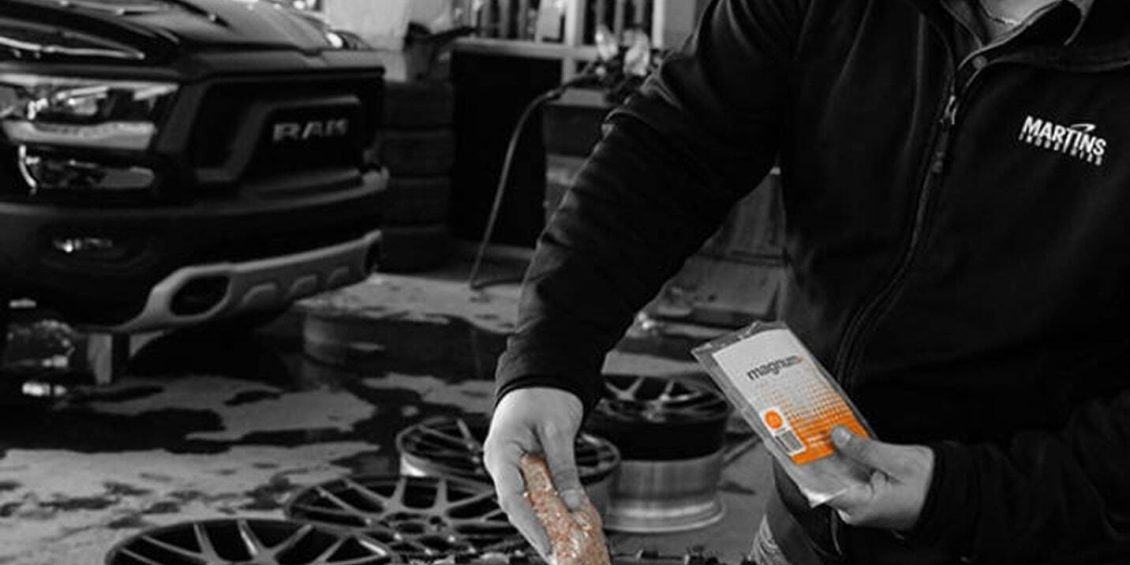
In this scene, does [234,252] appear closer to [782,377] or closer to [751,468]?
[751,468]

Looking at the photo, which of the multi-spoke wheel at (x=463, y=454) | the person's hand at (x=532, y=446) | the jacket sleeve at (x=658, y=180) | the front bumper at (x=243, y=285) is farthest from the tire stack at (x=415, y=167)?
the person's hand at (x=532, y=446)

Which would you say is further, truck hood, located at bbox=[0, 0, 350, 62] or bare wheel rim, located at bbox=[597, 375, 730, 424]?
truck hood, located at bbox=[0, 0, 350, 62]

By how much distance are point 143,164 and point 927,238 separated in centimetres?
308

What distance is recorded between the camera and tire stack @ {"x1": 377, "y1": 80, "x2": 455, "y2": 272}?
6.91 metres

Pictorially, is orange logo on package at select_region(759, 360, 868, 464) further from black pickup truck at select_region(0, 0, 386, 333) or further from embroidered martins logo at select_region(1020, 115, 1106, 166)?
black pickup truck at select_region(0, 0, 386, 333)

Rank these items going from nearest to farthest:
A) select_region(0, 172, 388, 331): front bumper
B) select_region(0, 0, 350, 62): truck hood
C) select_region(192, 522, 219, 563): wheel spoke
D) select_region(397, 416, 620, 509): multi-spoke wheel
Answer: select_region(192, 522, 219, 563): wheel spoke
select_region(397, 416, 620, 509): multi-spoke wheel
select_region(0, 172, 388, 331): front bumper
select_region(0, 0, 350, 62): truck hood

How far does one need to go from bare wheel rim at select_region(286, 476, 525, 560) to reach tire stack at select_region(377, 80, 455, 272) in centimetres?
375

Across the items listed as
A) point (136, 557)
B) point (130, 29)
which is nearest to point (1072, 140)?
point (136, 557)

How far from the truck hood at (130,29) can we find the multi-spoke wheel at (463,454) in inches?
51.4

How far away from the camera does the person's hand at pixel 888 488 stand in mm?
1287

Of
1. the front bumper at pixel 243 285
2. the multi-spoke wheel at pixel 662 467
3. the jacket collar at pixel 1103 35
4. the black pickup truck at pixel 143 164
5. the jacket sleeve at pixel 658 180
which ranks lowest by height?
the multi-spoke wheel at pixel 662 467

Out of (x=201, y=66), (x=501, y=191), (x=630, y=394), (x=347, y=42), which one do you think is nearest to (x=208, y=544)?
(x=630, y=394)

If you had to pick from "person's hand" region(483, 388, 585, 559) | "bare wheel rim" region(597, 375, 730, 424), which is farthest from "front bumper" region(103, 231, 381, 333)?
"person's hand" region(483, 388, 585, 559)

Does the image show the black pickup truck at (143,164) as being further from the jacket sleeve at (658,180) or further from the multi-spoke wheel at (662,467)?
the jacket sleeve at (658,180)
